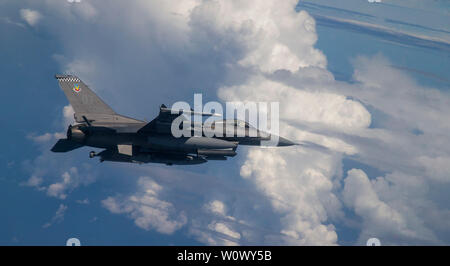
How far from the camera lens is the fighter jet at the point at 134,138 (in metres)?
31.1

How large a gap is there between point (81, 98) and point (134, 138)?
6.08 metres

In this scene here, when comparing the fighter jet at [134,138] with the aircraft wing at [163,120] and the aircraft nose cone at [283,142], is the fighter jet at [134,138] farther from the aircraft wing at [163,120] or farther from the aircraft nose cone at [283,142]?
the aircraft nose cone at [283,142]

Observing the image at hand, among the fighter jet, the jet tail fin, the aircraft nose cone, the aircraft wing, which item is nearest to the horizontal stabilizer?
the fighter jet

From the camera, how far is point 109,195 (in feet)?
558

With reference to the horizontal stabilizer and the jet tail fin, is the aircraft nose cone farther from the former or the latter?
the horizontal stabilizer

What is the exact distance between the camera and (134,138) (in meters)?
31.6

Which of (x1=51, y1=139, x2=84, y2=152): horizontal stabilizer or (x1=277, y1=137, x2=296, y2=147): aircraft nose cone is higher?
(x1=277, y1=137, x2=296, y2=147): aircraft nose cone

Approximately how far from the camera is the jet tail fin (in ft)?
109

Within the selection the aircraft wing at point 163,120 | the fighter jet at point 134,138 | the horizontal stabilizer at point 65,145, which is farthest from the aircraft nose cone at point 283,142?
the horizontal stabilizer at point 65,145

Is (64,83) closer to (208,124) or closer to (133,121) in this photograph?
(133,121)

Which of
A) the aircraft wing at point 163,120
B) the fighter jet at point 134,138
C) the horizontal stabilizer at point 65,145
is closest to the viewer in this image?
the aircraft wing at point 163,120

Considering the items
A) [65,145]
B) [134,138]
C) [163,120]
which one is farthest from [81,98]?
[163,120]

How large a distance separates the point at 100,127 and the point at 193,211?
4984 inches
